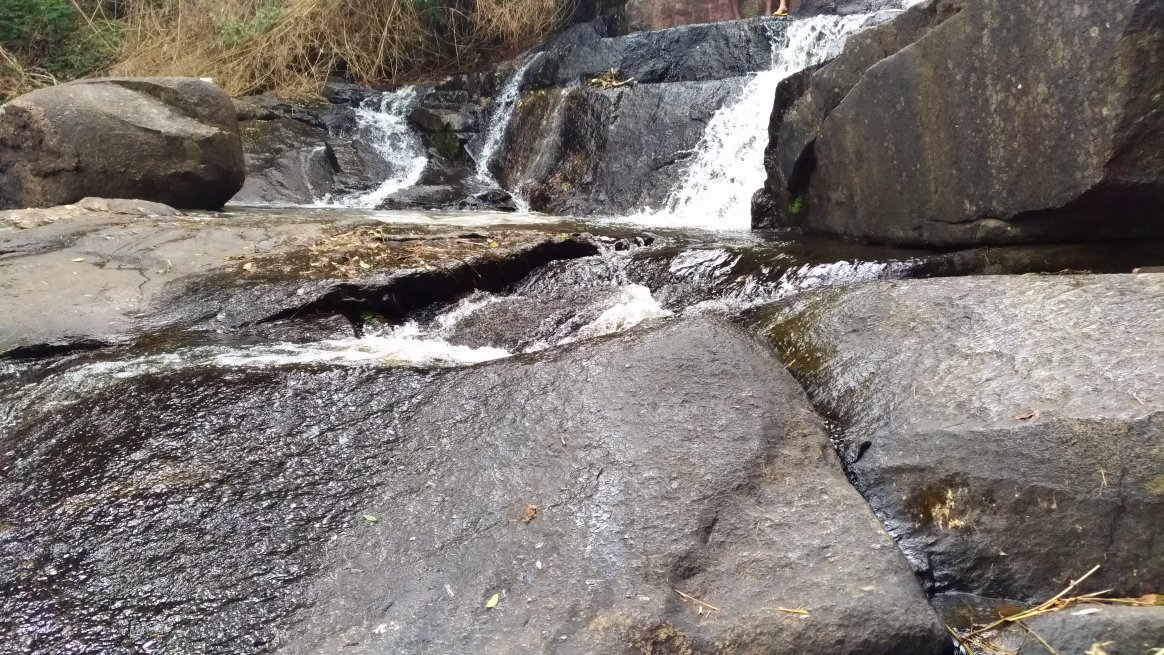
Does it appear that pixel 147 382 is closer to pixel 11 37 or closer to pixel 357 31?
pixel 357 31

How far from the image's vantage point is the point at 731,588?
184cm

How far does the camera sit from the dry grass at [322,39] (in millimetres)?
10664

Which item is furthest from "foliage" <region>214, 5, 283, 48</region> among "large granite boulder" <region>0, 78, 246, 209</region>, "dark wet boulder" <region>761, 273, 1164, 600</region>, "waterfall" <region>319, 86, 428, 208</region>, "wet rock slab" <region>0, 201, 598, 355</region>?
"dark wet boulder" <region>761, 273, 1164, 600</region>

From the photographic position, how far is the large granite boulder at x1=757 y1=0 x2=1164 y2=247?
3201mm

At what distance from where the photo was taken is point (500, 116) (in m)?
9.84

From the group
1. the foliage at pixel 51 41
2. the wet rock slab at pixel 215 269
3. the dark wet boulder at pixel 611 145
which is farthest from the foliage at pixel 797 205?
the foliage at pixel 51 41

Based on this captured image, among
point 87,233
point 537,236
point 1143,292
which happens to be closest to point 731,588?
point 1143,292

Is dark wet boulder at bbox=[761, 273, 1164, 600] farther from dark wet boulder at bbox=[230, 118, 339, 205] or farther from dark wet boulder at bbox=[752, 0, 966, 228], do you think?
dark wet boulder at bbox=[230, 118, 339, 205]

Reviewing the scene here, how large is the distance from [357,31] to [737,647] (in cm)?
1100

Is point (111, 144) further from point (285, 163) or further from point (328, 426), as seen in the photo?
point (328, 426)

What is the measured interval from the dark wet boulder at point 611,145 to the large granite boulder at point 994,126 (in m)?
2.48

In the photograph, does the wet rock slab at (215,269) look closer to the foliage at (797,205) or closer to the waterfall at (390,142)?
the foliage at (797,205)

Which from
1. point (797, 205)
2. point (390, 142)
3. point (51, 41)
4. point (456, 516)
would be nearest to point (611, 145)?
point (797, 205)

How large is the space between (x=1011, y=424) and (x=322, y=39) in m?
10.7
